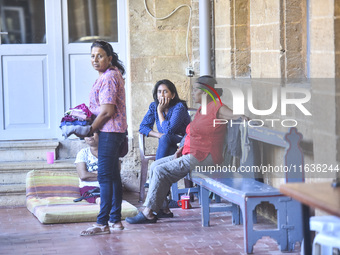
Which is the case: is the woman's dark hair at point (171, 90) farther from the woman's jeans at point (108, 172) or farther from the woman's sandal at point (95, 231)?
the woman's sandal at point (95, 231)

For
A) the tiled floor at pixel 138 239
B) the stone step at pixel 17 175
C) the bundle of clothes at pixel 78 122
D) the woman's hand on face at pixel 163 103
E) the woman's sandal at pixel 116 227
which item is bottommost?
the tiled floor at pixel 138 239

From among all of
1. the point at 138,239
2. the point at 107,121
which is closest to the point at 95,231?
the point at 138,239

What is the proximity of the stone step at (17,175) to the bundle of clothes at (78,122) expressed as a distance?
2284mm

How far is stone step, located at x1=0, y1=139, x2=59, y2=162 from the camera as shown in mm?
8523

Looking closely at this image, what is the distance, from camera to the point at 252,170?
253 inches

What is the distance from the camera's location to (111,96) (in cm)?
601

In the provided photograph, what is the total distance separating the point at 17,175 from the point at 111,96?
2692 millimetres

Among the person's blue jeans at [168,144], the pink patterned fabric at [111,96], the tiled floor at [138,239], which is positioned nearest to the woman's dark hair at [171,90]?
the person's blue jeans at [168,144]

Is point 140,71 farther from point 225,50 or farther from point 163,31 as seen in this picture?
point 225,50

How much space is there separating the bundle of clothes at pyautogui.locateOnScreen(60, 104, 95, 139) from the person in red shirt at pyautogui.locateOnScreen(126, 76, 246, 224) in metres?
1.02

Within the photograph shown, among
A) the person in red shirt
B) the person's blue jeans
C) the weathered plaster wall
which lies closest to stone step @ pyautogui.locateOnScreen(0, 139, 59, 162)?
the weathered plaster wall

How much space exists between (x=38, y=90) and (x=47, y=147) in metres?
0.78

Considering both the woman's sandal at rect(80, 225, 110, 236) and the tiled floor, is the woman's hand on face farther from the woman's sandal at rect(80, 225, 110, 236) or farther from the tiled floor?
the woman's sandal at rect(80, 225, 110, 236)

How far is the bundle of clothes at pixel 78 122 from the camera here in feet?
19.6
